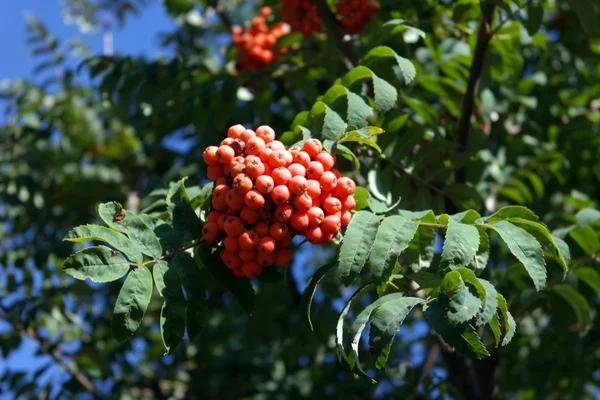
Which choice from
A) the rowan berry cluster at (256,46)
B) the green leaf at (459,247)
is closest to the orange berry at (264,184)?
the green leaf at (459,247)

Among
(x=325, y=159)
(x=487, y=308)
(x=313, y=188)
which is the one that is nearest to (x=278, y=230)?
(x=313, y=188)

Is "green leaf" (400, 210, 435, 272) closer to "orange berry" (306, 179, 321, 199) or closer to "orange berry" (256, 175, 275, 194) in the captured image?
"orange berry" (306, 179, 321, 199)

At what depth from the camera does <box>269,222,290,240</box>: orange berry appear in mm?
2162

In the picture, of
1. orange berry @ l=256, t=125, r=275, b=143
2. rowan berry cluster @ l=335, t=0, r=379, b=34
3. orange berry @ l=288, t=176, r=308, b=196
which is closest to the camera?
orange berry @ l=288, t=176, r=308, b=196

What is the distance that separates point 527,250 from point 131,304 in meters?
1.18

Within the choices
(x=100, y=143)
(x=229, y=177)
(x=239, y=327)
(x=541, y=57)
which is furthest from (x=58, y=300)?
(x=541, y=57)

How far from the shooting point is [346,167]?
138 inches

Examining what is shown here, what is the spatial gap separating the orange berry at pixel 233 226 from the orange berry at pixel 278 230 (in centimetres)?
10

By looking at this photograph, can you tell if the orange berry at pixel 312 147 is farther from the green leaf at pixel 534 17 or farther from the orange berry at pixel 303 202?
the green leaf at pixel 534 17

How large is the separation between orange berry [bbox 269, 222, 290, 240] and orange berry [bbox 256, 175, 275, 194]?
0.12m

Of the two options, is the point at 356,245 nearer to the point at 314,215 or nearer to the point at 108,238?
the point at 314,215

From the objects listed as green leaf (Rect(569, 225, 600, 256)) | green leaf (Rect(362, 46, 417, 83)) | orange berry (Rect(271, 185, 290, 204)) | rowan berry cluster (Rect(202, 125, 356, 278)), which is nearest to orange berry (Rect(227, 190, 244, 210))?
rowan berry cluster (Rect(202, 125, 356, 278))

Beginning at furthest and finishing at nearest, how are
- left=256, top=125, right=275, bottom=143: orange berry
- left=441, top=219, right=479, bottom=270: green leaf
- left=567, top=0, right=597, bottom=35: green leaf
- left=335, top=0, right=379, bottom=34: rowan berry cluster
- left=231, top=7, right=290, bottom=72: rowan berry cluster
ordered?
left=231, top=7, right=290, bottom=72: rowan berry cluster < left=335, top=0, right=379, bottom=34: rowan berry cluster < left=567, top=0, right=597, bottom=35: green leaf < left=256, top=125, right=275, bottom=143: orange berry < left=441, top=219, right=479, bottom=270: green leaf

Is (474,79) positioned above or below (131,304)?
below
